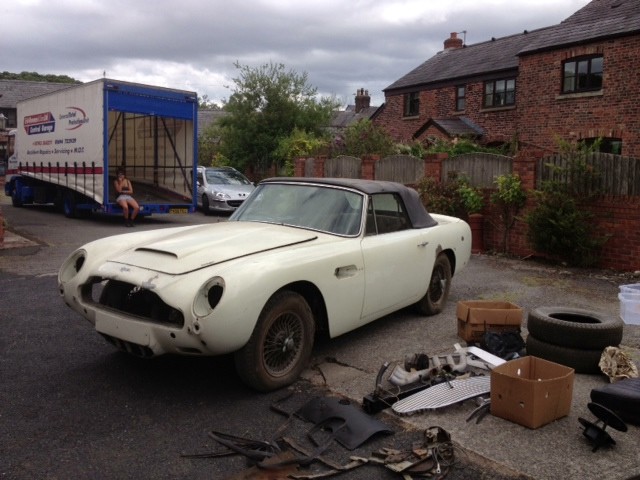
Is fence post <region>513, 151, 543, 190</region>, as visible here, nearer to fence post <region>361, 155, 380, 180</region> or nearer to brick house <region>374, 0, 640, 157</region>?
brick house <region>374, 0, 640, 157</region>

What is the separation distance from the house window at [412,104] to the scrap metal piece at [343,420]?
2493cm

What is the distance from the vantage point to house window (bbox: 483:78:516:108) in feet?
75.7

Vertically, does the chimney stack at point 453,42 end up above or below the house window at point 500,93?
above

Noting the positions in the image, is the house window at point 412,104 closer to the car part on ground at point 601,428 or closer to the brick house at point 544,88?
the brick house at point 544,88

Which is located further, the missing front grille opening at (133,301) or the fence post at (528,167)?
the fence post at (528,167)

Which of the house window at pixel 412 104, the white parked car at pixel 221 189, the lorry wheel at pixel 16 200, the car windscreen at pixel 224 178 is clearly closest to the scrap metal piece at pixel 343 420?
the white parked car at pixel 221 189

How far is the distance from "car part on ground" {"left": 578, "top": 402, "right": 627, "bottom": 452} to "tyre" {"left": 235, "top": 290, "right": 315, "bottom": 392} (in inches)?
74.8

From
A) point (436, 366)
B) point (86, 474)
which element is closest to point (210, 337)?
point (86, 474)

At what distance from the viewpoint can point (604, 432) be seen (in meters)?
3.42

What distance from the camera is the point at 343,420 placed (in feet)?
12.1

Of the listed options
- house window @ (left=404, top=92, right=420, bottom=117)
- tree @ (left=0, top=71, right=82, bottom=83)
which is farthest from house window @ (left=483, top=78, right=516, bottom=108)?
tree @ (left=0, top=71, right=82, bottom=83)

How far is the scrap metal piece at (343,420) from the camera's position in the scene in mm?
3498

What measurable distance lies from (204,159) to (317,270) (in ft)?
95.8

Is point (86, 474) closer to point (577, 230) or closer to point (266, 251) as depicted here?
point (266, 251)
